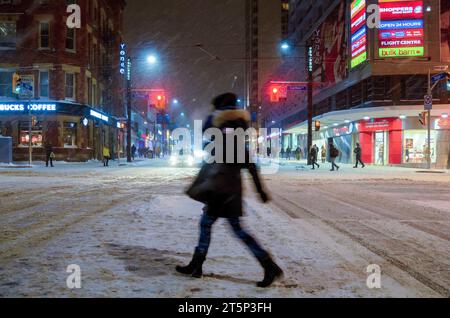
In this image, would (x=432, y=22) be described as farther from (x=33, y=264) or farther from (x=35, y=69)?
(x=33, y=264)

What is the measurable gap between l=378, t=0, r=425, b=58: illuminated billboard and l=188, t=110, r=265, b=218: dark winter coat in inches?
1280

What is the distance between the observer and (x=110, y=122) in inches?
1905

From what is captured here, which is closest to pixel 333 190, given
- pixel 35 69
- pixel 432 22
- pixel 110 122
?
pixel 432 22

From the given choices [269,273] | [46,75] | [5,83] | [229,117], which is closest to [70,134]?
[46,75]

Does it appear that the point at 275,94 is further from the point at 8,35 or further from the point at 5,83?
the point at 8,35

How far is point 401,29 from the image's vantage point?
33594 millimetres

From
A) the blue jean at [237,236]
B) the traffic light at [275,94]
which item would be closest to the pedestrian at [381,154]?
the traffic light at [275,94]

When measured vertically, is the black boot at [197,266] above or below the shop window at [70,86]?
below

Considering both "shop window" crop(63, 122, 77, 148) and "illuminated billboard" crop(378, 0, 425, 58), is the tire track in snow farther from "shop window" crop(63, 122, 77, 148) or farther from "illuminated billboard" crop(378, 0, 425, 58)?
"shop window" crop(63, 122, 77, 148)

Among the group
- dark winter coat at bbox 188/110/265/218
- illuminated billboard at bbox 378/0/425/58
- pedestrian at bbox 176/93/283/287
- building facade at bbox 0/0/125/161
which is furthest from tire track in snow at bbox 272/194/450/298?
building facade at bbox 0/0/125/161

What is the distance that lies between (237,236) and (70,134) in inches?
1383

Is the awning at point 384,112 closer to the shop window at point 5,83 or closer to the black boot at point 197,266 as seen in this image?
the shop window at point 5,83

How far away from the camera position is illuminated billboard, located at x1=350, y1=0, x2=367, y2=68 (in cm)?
3497

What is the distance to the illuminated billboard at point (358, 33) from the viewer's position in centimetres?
3497
